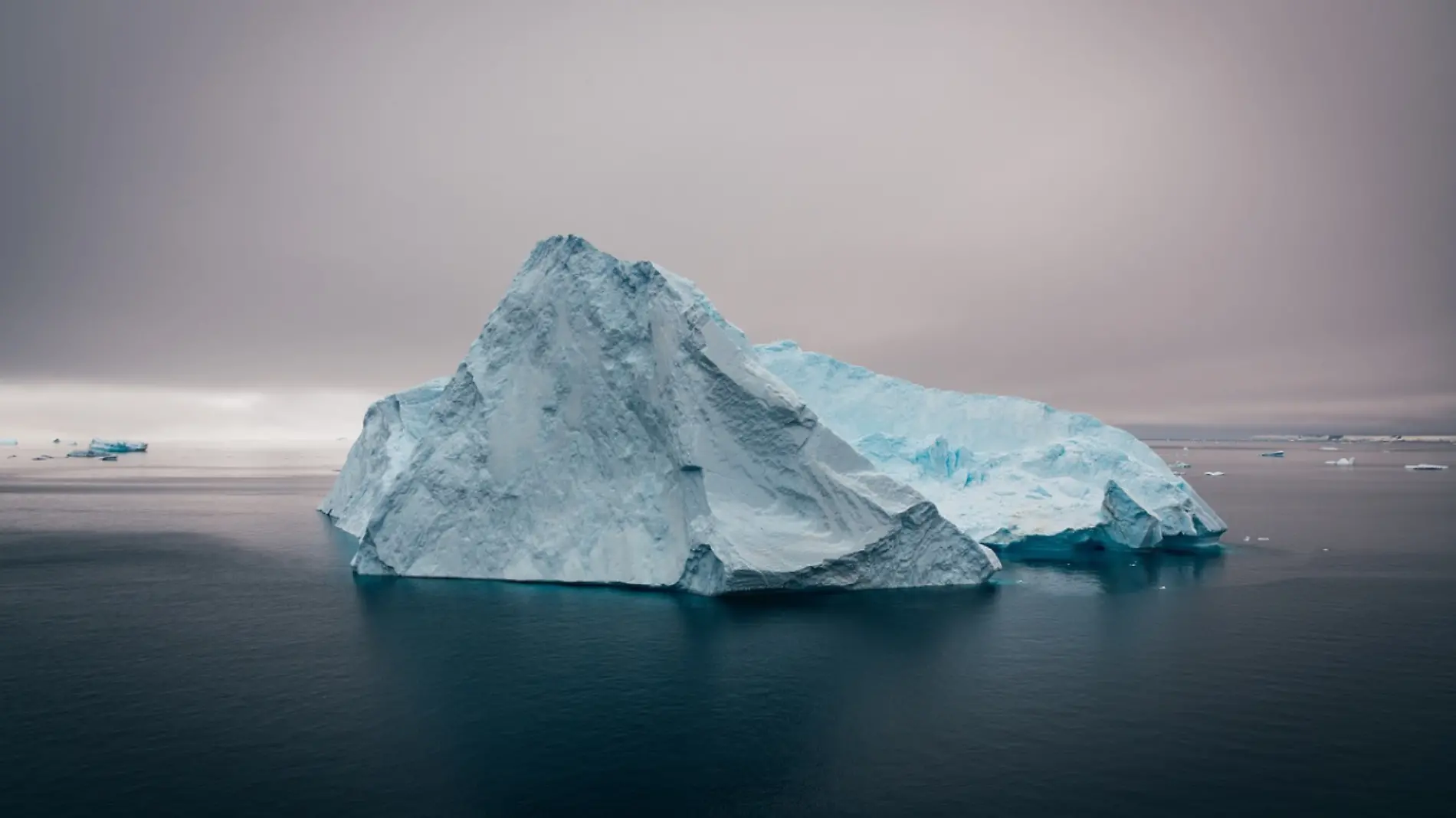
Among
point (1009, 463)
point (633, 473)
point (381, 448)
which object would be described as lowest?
point (633, 473)

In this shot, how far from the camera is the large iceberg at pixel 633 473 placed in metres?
28.5

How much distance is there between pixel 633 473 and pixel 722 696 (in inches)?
482

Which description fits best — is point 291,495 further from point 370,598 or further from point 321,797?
point 321,797

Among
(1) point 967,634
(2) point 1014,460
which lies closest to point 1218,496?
(2) point 1014,460

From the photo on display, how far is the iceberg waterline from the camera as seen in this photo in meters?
28.5

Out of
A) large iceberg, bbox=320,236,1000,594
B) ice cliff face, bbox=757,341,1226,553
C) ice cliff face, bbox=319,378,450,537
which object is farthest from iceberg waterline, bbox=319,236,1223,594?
ice cliff face, bbox=319,378,450,537

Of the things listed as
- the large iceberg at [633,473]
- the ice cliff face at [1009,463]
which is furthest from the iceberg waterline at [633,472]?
the ice cliff face at [1009,463]

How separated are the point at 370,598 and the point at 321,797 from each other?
15.2 meters

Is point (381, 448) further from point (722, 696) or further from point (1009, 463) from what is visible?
point (722, 696)

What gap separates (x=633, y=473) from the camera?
2975cm

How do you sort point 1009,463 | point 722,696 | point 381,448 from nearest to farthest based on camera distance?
point 722,696 < point 1009,463 < point 381,448

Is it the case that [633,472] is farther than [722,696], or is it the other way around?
[633,472]

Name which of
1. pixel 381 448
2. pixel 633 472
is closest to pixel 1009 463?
pixel 633 472

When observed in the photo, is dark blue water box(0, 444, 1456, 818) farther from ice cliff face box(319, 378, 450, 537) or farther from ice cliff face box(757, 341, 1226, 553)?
ice cliff face box(319, 378, 450, 537)
